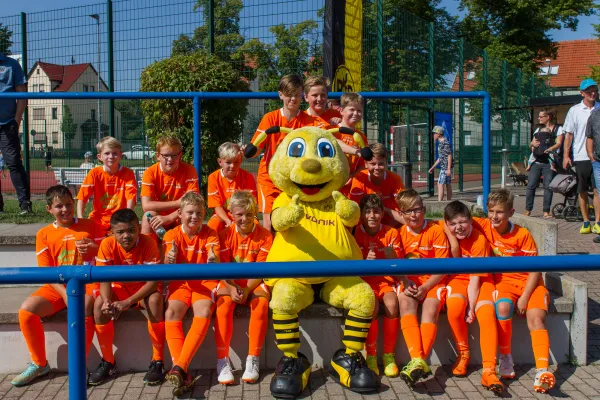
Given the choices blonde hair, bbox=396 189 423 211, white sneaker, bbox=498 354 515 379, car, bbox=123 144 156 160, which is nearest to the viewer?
white sneaker, bbox=498 354 515 379

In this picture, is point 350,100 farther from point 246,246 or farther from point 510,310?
point 510,310

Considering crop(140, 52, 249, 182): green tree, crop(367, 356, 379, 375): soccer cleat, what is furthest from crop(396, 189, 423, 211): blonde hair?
crop(140, 52, 249, 182): green tree

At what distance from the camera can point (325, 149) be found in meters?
3.99

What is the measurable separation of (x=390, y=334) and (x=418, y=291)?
32 centimetres

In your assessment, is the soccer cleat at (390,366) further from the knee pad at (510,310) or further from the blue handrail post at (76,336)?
the blue handrail post at (76,336)

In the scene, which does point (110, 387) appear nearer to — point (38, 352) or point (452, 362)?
point (38, 352)

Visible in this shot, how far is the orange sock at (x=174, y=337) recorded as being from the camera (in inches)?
148

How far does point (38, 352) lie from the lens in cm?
379

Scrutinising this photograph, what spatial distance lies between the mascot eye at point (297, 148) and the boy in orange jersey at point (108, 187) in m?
1.46

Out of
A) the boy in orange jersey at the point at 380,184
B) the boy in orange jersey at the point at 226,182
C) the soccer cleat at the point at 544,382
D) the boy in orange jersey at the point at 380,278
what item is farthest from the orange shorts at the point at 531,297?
the boy in orange jersey at the point at 226,182

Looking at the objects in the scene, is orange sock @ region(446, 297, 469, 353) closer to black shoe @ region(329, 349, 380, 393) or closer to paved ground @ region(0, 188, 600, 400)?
paved ground @ region(0, 188, 600, 400)

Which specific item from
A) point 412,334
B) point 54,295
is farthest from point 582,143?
point 54,295

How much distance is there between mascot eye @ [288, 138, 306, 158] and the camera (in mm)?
3965

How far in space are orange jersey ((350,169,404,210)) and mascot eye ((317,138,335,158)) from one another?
701 mm
